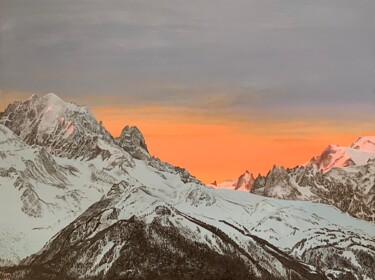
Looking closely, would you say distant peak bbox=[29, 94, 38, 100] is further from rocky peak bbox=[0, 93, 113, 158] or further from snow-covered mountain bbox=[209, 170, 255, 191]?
snow-covered mountain bbox=[209, 170, 255, 191]

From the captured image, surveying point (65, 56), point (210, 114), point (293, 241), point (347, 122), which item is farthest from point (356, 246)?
point (65, 56)

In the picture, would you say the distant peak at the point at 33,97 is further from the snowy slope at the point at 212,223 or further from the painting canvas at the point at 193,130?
the snowy slope at the point at 212,223

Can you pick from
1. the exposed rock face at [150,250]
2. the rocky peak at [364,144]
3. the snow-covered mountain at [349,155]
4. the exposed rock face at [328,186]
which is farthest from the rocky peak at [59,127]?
the rocky peak at [364,144]

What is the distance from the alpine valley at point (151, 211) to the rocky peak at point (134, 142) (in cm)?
1

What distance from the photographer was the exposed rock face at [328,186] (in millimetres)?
11898

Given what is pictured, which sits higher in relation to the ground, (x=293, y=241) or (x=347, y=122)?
(x=347, y=122)

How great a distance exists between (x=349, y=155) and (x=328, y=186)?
45cm

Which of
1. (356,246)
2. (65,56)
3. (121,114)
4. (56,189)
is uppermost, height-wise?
(65,56)

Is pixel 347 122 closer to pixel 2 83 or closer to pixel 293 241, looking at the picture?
pixel 293 241

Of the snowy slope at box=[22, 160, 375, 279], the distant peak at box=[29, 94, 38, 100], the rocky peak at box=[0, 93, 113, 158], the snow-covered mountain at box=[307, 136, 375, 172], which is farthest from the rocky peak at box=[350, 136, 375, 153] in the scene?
the distant peak at box=[29, 94, 38, 100]

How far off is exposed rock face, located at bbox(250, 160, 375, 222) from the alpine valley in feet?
0.04

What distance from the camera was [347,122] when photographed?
39.5 feet

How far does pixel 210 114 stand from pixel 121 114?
1.07 meters

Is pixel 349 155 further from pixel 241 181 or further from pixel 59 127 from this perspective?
pixel 59 127
